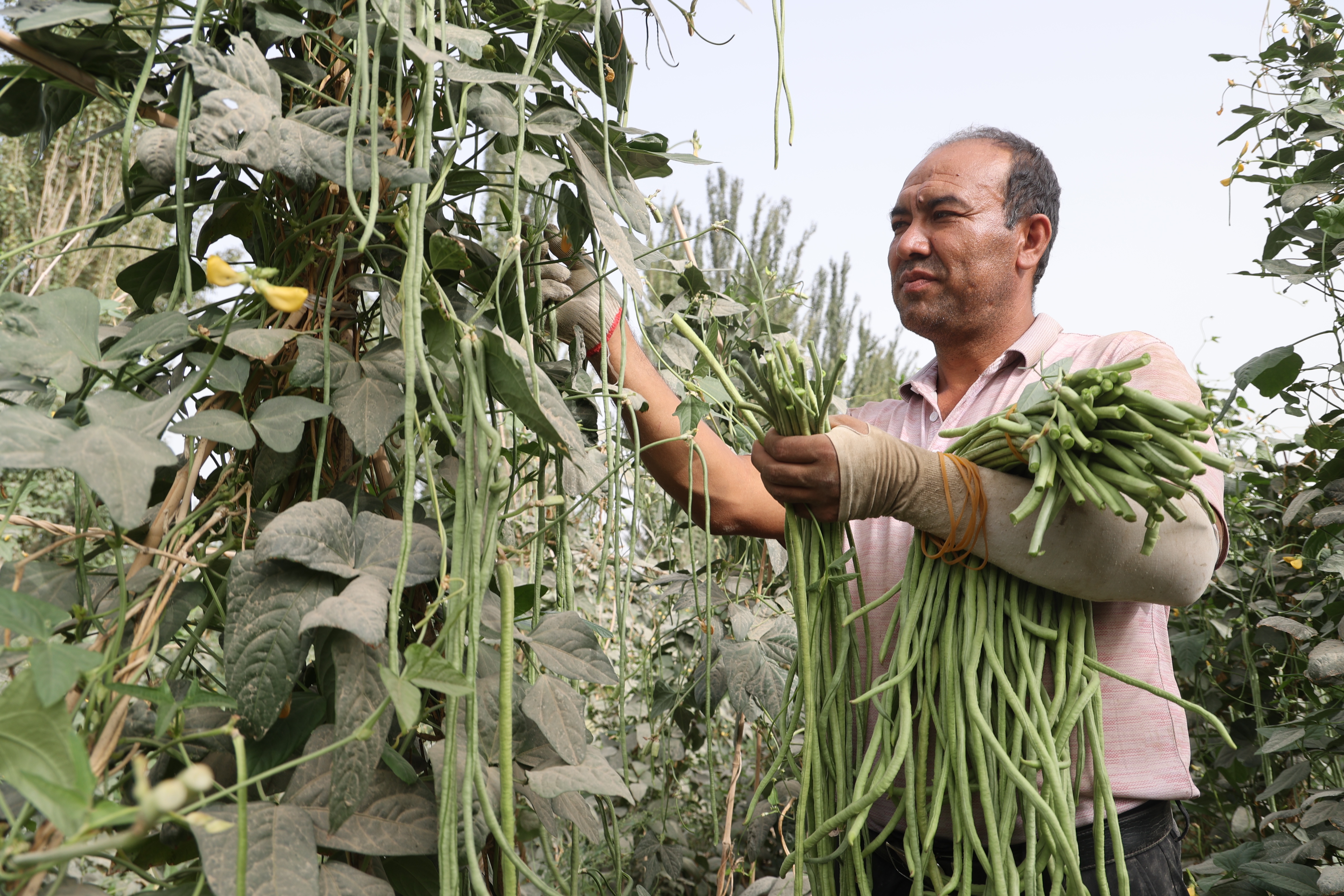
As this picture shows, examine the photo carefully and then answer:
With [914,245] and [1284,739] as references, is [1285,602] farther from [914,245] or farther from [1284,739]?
[914,245]

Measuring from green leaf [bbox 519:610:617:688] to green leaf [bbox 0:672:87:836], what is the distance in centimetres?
34

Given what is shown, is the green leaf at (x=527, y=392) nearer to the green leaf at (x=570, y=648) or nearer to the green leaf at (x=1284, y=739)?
the green leaf at (x=570, y=648)

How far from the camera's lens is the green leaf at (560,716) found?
69 centimetres

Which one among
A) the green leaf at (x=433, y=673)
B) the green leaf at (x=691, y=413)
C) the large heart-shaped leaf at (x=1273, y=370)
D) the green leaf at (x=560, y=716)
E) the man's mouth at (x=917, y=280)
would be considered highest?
the man's mouth at (x=917, y=280)

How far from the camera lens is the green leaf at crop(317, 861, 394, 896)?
1.93 feet

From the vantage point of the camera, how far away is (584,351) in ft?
3.90

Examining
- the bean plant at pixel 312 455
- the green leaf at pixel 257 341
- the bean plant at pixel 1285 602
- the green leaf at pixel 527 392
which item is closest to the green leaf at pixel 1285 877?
the bean plant at pixel 1285 602

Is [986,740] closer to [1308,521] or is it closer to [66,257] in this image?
[1308,521]

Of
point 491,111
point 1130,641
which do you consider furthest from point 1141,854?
point 491,111

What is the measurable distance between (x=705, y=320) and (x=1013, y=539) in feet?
2.25

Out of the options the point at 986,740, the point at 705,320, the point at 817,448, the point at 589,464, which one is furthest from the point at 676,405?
the point at 986,740

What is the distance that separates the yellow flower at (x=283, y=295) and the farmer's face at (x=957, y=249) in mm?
1132

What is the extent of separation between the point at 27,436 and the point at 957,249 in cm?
133

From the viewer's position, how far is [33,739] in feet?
1.49
